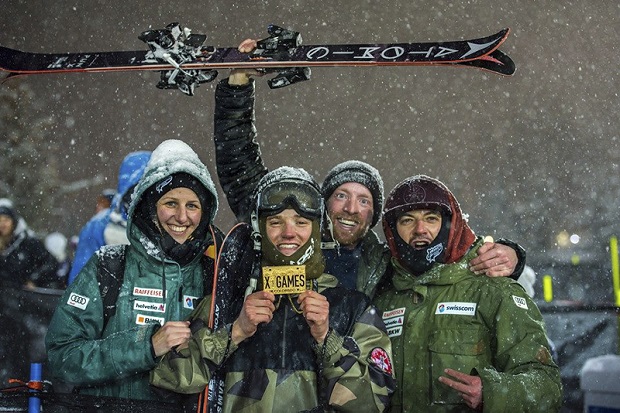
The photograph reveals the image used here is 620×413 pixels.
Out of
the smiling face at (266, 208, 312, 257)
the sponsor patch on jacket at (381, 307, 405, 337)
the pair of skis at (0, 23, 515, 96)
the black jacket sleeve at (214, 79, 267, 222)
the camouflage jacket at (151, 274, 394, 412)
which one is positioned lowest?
the camouflage jacket at (151, 274, 394, 412)

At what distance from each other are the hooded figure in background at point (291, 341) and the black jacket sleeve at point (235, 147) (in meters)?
0.85

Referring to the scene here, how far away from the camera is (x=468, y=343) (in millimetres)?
3742

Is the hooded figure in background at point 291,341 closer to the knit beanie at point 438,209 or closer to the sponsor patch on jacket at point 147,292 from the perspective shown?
the sponsor patch on jacket at point 147,292

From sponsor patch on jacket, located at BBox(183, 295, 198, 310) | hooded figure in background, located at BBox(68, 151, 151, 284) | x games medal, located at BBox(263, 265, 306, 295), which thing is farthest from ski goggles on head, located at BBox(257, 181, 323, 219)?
hooded figure in background, located at BBox(68, 151, 151, 284)

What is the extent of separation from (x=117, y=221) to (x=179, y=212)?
2.25 m

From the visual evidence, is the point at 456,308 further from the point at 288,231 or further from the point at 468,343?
the point at 288,231

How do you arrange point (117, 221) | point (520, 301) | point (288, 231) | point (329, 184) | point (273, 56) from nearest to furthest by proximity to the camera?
point (288, 231) → point (520, 301) → point (273, 56) → point (329, 184) → point (117, 221)

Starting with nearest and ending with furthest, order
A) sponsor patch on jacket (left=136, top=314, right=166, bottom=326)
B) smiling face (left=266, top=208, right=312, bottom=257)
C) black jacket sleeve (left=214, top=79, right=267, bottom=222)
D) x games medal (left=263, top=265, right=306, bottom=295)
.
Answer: x games medal (left=263, top=265, right=306, bottom=295)
smiling face (left=266, top=208, right=312, bottom=257)
sponsor patch on jacket (left=136, top=314, right=166, bottom=326)
black jacket sleeve (left=214, top=79, right=267, bottom=222)

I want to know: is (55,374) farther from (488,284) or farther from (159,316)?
(488,284)

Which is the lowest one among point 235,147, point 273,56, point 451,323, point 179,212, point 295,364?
point 295,364

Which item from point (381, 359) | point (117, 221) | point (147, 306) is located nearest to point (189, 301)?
point (147, 306)

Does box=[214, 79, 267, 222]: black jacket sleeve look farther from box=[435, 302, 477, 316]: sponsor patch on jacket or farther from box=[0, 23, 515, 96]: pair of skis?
box=[435, 302, 477, 316]: sponsor patch on jacket

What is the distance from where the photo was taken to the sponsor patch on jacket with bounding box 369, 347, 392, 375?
3.43 m

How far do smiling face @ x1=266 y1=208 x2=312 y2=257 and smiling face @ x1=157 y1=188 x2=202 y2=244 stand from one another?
1.39 ft
